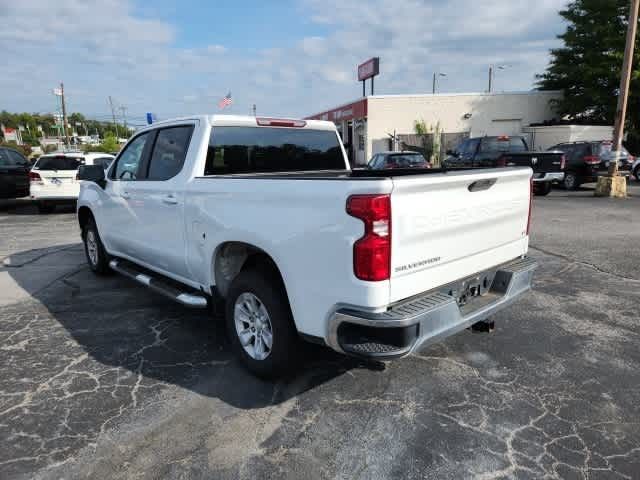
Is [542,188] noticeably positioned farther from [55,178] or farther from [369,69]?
[369,69]

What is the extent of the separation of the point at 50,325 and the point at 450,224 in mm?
4052

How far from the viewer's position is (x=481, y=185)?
3.07 m

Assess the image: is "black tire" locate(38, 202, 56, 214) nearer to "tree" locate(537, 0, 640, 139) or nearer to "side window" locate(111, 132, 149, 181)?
"side window" locate(111, 132, 149, 181)

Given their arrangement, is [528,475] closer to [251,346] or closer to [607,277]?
[251,346]

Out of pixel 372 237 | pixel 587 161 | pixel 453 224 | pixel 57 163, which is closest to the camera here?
pixel 372 237

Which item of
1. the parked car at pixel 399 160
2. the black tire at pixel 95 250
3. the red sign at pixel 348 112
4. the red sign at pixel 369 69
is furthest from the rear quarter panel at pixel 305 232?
the red sign at pixel 369 69

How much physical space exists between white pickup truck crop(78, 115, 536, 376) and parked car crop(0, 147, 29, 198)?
1063cm

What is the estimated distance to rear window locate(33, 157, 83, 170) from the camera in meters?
12.6

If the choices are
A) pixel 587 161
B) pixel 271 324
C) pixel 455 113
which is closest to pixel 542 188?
pixel 587 161

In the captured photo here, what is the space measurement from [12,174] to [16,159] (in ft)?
3.06

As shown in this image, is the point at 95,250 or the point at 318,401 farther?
the point at 95,250

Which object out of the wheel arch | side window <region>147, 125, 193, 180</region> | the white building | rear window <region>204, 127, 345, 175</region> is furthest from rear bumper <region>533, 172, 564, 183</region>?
the white building

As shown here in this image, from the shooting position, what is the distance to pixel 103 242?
5875mm

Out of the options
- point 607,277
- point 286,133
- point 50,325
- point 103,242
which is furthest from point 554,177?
point 50,325
